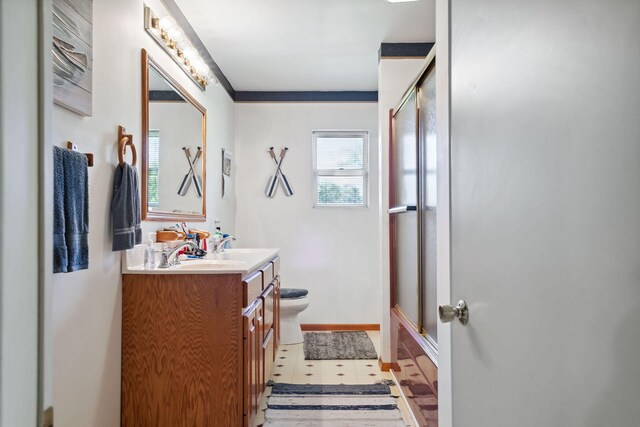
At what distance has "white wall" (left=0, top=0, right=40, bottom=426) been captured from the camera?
1.55 feet

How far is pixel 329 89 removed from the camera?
426 centimetres

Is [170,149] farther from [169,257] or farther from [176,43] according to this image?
[169,257]

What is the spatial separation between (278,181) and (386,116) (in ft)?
5.18

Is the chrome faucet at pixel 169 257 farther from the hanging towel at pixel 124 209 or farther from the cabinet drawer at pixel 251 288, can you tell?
the cabinet drawer at pixel 251 288

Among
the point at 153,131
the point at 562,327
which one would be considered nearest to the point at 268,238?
the point at 153,131

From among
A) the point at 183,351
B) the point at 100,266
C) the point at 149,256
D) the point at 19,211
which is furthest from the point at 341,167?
the point at 19,211

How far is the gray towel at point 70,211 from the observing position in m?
1.31

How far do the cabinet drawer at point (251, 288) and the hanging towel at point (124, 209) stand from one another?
55cm

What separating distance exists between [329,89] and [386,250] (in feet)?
6.57

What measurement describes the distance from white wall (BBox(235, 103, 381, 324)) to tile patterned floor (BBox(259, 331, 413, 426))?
3.02ft

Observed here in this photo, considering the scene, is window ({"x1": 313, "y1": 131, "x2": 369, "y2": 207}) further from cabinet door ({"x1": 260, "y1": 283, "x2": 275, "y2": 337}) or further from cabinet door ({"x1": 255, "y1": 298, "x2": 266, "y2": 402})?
cabinet door ({"x1": 255, "y1": 298, "x2": 266, "y2": 402})

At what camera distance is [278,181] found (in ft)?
14.1

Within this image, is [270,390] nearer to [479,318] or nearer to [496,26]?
[479,318]

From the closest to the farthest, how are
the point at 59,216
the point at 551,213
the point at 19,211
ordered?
1. the point at 19,211
2. the point at 551,213
3. the point at 59,216
